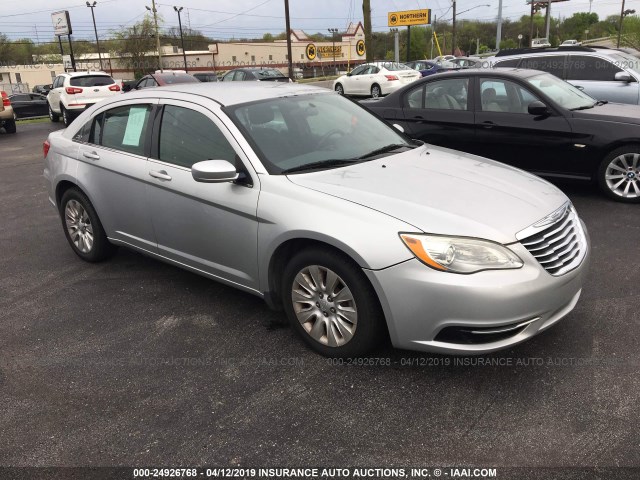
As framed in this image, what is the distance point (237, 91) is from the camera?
4.23 meters

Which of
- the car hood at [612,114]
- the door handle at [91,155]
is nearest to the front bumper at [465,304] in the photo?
the door handle at [91,155]

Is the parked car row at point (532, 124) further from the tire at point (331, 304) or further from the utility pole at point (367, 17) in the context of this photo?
the utility pole at point (367, 17)

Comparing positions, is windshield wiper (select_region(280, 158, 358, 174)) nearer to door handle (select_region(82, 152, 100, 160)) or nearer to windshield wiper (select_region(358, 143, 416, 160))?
windshield wiper (select_region(358, 143, 416, 160))

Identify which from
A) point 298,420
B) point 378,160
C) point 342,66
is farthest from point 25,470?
point 342,66

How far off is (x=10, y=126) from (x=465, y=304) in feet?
58.9

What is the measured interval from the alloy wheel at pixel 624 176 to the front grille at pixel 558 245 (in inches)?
132

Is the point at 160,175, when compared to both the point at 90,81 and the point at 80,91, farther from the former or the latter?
the point at 90,81

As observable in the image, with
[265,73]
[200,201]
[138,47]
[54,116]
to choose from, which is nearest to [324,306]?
[200,201]

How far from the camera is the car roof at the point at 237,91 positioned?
4.04 meters

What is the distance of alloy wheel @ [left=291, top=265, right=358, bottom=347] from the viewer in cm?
313

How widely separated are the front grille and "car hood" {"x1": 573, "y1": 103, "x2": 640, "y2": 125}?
137 inches

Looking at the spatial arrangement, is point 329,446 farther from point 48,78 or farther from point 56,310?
point 48,78

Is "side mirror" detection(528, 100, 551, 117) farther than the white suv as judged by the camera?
No

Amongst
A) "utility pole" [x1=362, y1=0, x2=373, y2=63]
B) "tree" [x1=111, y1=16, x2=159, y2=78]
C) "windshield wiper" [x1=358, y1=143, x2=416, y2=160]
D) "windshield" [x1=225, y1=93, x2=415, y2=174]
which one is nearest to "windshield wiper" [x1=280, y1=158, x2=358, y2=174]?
"windshield" [x1=225, y1=93, x2=415, y2=174]
